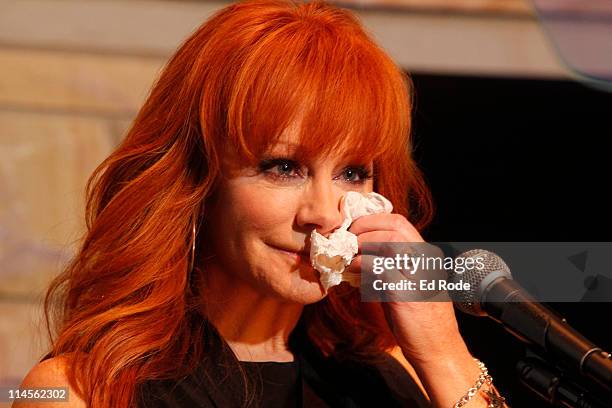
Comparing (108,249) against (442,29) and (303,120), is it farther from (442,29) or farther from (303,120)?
(442,29)

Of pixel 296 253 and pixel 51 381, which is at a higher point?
pixel 296 253

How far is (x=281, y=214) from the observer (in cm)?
161

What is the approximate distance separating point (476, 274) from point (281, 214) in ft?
1.22

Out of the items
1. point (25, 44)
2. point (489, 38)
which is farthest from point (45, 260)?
point (489, 38)

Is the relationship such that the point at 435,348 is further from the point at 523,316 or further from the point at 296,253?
the point at 523,316

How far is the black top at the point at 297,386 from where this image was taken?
1.67 metres

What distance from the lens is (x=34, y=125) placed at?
9.20 ft

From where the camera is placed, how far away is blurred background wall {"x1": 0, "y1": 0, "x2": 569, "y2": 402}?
2779 millimetres

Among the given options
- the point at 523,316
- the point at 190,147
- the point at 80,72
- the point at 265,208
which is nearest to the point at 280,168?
the point at 265,208

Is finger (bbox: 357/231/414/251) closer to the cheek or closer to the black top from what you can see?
the cheek

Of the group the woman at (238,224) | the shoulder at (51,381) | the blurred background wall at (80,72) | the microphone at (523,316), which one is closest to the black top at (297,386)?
the woman at (238,224)

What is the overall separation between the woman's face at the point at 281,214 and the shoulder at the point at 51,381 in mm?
331

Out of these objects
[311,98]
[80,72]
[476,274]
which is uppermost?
[311,98]

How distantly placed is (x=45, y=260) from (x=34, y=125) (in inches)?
15.1
